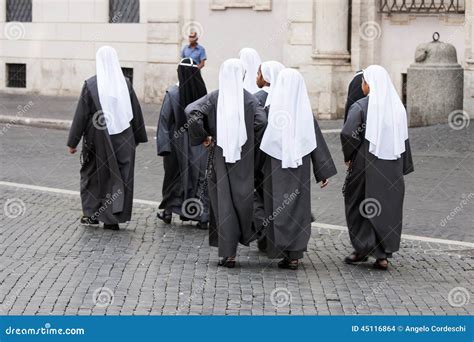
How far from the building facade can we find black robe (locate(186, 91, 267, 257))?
1068 cm

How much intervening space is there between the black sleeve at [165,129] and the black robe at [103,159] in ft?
0.58

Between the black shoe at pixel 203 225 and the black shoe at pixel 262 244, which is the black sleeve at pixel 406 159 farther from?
the black shoe at pixel 203 225

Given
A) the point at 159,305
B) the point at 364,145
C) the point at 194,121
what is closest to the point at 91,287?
the point at 159,305

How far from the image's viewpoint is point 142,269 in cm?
1089

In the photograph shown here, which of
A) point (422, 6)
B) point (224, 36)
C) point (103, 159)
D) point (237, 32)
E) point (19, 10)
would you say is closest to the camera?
point (103, 159)

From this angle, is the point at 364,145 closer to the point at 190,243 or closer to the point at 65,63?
the point at 190,243

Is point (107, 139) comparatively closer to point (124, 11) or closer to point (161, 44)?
point (161, 44)

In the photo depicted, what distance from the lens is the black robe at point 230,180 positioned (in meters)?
11.2

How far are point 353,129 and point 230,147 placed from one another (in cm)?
100

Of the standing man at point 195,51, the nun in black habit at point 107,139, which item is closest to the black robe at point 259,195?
the nun in black habit at point 107,139

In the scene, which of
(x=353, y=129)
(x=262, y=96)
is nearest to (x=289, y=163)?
(x=353, y=129)

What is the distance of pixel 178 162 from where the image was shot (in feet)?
44.5

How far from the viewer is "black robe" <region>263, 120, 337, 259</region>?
1109 cm

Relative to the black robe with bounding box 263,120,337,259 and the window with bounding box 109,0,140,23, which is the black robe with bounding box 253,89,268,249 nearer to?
the black robe with bounding box 263,120,337,259
